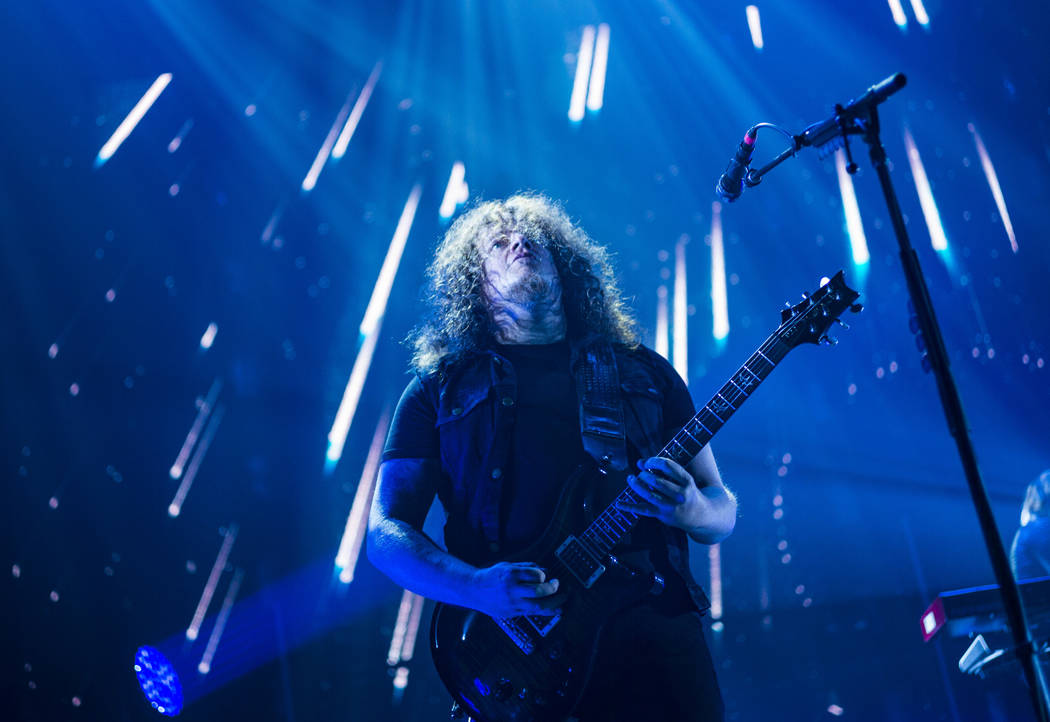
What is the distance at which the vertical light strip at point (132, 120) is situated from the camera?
516 centimetres

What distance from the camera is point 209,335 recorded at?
18.5 feet

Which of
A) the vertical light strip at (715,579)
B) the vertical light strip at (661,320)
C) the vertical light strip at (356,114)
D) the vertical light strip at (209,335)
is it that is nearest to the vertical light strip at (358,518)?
the vertical light strip at (209,335)

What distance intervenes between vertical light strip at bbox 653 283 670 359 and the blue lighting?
4.90 metres

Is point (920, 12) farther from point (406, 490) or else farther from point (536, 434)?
point (406, 490)

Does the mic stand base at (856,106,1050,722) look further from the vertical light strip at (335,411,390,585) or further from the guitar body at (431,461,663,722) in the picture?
the vertical light strip at (335,411,390,585)

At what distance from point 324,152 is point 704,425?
5245 mm

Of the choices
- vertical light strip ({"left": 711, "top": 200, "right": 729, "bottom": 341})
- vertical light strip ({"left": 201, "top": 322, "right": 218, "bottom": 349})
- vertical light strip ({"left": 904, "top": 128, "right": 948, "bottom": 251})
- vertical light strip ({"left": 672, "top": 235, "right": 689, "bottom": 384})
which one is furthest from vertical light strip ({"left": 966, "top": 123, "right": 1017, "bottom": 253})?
vertical light strip ({"left": 201, "top": 322, "right": 218, "bottom": 349})

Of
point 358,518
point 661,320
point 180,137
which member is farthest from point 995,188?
point 180,137

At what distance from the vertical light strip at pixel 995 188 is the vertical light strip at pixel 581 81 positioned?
11.8ft

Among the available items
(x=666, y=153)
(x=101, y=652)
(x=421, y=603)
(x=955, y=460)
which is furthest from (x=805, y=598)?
(x=101, y=652)

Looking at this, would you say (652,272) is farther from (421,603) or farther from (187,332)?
(187,332)

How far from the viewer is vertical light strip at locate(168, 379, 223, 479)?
5.39m

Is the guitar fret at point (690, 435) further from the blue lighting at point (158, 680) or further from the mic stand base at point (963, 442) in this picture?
the blue lighting at point (158, 680)

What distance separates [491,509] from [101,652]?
4336 millimetres
